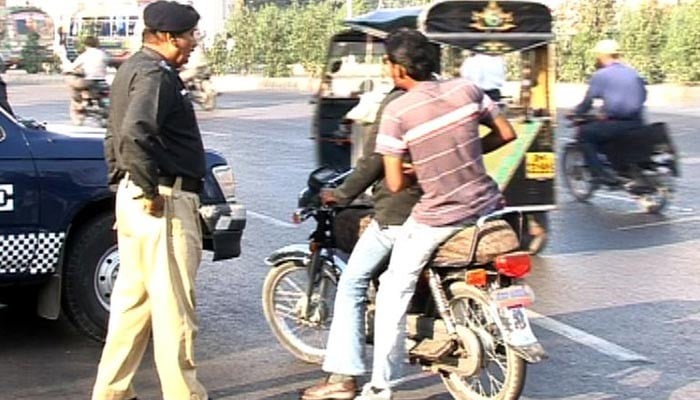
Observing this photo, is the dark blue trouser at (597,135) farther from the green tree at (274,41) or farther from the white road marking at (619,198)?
the green tree at (274,41)

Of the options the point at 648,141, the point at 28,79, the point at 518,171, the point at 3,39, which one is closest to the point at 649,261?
the point at 518,171

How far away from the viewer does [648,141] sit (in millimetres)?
12875

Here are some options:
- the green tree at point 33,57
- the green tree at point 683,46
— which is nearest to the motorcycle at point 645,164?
the green tree at point 683,46

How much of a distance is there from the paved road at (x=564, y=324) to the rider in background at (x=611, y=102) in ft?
2.25

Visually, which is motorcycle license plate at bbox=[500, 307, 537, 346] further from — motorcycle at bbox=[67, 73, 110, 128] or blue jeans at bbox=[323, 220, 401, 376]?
motorcycle at bbox=[67, 73, 110, 128]

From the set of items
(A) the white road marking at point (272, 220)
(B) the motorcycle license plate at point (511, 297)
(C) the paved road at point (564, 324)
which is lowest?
(C) the paved road at point (564, 324)

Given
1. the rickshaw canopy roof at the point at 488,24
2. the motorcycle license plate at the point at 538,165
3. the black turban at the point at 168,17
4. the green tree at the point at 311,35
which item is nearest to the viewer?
the black turban at the point at 168,17

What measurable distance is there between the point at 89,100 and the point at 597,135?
1303 centimetres

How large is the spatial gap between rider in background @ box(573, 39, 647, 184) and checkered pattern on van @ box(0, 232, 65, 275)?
7.31 meters

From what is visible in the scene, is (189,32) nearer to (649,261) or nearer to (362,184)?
(362,184)

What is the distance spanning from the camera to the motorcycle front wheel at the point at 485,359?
18.7 feet

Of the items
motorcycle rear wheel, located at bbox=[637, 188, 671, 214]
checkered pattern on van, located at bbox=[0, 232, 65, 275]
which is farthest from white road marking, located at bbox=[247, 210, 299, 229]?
checkered pattern on van, located at bbox=[0, 232, 65, 275]

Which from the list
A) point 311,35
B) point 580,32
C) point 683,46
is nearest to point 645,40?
point 683,46

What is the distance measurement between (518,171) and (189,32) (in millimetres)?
5052
